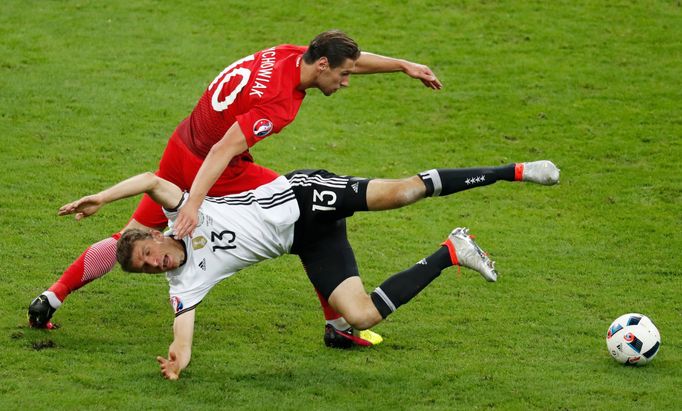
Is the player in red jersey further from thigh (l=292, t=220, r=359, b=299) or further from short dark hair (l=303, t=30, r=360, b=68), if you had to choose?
thigh (l=292, t=220, r=359, b=299)

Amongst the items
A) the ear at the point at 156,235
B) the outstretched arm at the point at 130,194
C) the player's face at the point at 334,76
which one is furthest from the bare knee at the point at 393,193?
the ear at the point at 156,235

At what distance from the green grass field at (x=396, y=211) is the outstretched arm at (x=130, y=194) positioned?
126 centimetres

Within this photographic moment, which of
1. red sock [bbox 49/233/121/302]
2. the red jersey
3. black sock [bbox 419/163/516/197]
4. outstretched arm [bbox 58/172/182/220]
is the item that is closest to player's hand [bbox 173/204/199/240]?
outstretched arm [bbox 58/172/182/220]

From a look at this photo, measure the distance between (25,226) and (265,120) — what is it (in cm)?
435

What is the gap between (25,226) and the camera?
11.1 meters

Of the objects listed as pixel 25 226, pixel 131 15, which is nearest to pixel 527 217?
pixel 25 226

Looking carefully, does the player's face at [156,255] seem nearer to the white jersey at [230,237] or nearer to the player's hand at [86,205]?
the white jersey at [230,237]

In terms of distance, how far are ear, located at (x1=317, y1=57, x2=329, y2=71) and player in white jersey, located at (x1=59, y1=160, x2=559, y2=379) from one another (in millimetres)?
906

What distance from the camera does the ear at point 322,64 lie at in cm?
816

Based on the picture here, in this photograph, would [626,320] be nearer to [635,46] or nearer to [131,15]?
[635,46]

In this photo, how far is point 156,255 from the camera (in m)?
7.75

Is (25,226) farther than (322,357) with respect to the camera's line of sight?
Yes

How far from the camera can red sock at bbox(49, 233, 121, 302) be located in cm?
869

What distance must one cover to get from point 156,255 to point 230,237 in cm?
65
